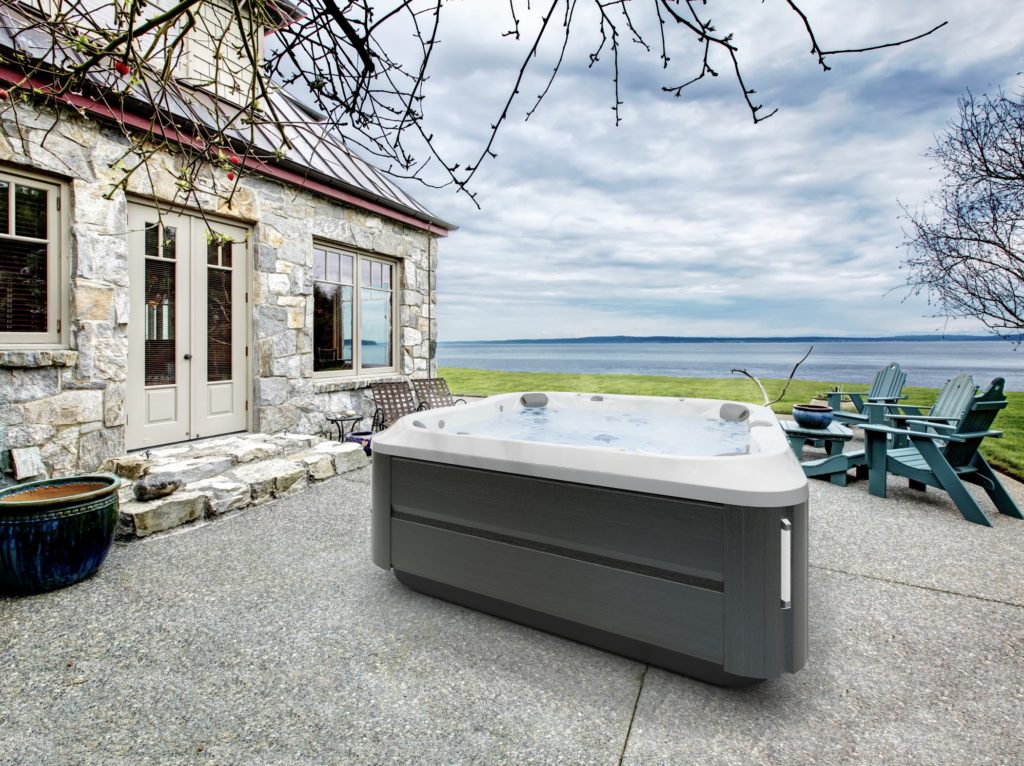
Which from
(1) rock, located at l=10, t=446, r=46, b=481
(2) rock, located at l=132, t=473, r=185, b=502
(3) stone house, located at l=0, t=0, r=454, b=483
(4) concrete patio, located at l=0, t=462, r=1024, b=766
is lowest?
(4) concrete patio, located at l=0, t=462, r=1024, b=766

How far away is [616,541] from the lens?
1936mm

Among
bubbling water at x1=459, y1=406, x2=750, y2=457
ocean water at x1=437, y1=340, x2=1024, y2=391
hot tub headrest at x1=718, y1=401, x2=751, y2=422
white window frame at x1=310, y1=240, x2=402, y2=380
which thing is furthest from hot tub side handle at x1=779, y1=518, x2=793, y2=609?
ocean water at x1=437, y1=340, x2=1024, y2=391

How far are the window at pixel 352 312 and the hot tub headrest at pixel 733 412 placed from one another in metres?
4.08

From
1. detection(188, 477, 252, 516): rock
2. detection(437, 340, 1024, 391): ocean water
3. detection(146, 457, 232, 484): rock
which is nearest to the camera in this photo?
detection(188, 477, 252, 516): rock

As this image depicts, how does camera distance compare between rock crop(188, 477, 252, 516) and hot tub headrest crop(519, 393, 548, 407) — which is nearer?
rock crop(188, 477, 252, 516)

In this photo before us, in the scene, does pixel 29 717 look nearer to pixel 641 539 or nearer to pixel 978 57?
pixel 641 539

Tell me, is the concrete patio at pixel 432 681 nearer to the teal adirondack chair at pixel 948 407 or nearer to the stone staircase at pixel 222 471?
the stone staircase at pixel 222 471

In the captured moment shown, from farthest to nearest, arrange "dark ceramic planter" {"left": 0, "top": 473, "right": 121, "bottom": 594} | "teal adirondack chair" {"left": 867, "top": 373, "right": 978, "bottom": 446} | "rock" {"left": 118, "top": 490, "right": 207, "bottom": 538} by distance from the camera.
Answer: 1. "teal adirondack chair" {"left": 867, "top": 373, "right": 978, "bottom": 446}
2. "rock" {"left": 118, "top": 490, "right": 207, "bottom": 538}
3. "dark ceramic planter" {"left": 0, "top": 473, "right": 121, "bottom": 594}

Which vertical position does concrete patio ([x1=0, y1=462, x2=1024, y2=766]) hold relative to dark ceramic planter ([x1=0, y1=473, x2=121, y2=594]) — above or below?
below

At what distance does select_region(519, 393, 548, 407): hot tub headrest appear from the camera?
4875 mm

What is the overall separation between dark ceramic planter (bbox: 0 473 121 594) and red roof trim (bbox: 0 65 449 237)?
1.84m

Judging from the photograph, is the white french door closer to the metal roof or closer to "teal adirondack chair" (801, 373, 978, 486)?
the metal roof

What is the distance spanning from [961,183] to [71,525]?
8603 millimetres

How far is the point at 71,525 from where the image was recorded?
2.46 metres
